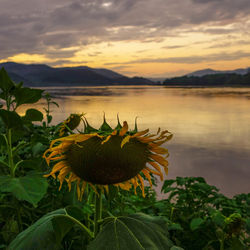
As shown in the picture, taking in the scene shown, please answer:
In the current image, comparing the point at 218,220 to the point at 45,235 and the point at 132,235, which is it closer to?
the point at 132,235

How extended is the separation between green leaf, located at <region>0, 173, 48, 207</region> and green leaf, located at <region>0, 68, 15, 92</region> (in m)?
0.51

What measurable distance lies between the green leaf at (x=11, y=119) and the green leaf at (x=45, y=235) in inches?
21.1

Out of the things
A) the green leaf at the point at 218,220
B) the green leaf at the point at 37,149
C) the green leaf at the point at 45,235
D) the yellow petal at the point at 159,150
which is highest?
the yellow petal at the point at 159,150

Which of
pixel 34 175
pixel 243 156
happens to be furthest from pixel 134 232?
pixel 243 156

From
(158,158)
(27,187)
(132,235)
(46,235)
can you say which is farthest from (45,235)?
(158,158)

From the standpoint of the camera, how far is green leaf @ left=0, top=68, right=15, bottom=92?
4.72 feet

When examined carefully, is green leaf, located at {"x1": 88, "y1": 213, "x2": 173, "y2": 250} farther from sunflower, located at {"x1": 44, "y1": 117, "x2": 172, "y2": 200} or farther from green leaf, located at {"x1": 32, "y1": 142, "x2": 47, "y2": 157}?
green leaf, located at {"x1": 32, "y1": 142, "x2": 47, "y2": 157}

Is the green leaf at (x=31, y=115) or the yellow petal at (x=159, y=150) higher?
the green leaf at (x=31, y=115)

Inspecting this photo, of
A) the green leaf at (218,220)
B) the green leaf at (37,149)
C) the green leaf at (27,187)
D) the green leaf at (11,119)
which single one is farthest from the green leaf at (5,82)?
the green leaf at (218,220)

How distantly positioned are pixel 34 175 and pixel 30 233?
0.29 m

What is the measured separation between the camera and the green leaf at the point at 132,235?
101 cm

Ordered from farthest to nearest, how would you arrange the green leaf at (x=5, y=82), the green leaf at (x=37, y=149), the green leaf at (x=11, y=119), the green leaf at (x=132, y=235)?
the green leaf at (x=37, y=149) < the green leaf at (x=5, y=82) < the green leaf at (x=11, y=119) < the green leaf at (x=132, y=235)

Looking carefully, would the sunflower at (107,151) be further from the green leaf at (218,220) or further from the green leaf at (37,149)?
the green leaf at (218,220)

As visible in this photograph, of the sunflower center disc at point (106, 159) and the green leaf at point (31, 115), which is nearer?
the sunflower center disc at point (106, 159)
